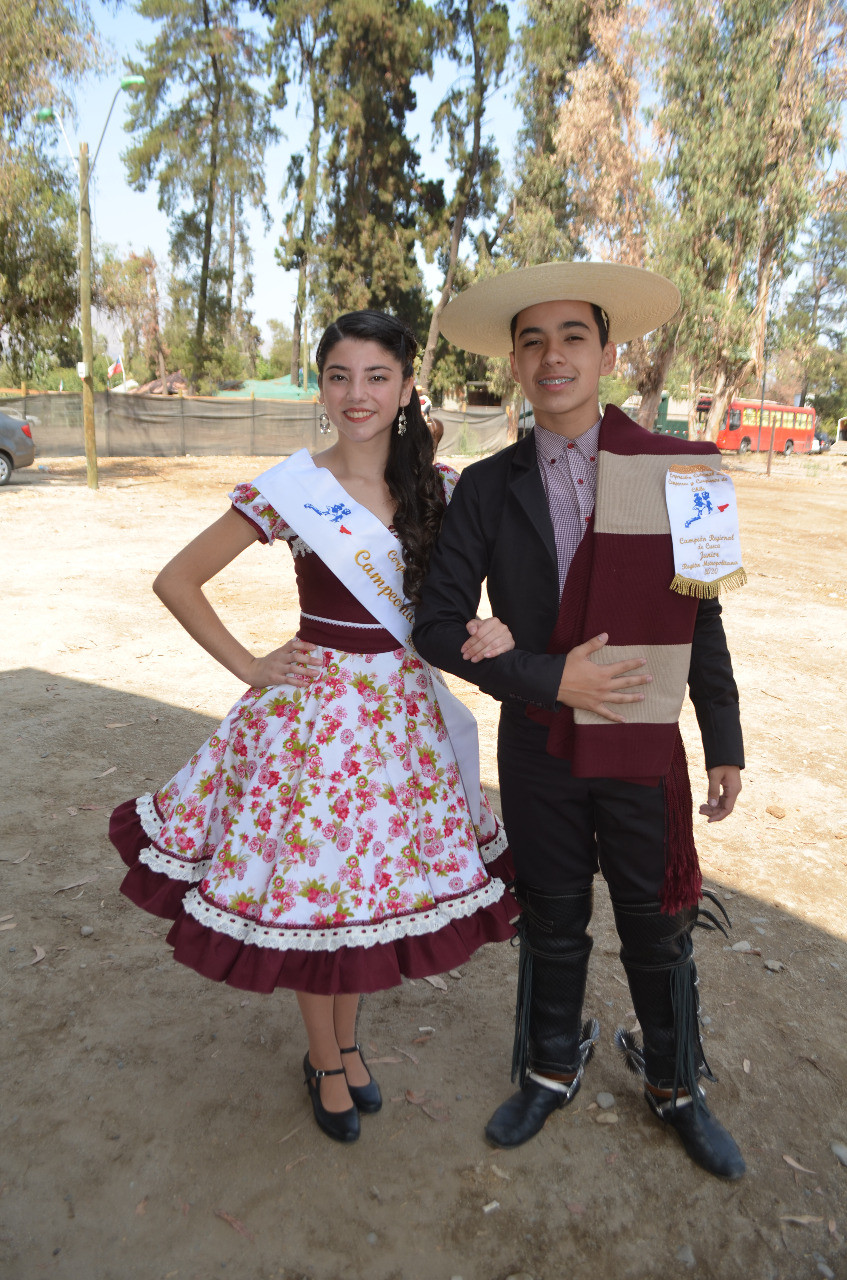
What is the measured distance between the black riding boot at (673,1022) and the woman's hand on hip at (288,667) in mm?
896

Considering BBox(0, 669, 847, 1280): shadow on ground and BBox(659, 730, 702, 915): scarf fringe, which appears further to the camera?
BBox(659, 730, 702, 915): scarf fringe

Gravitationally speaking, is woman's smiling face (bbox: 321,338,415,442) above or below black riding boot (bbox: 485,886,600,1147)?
above

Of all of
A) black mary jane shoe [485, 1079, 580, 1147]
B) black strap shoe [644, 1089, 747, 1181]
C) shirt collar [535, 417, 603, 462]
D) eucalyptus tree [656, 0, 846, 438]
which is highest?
eucalyptus tree [656, 0, 846, 438]

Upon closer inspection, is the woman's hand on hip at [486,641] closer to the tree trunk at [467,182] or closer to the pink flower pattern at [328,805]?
the pink flower pattern at [328,805]

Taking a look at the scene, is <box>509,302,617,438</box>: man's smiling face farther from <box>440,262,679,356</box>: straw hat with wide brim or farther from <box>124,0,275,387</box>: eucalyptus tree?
<box>124,0,275,387</box>: eucalyptus tree

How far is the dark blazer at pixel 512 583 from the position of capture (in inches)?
78.9

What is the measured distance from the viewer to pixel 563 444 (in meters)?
2.12

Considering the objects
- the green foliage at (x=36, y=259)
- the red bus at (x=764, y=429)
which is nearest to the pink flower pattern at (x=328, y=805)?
the green foliage at (x=36, y=259)

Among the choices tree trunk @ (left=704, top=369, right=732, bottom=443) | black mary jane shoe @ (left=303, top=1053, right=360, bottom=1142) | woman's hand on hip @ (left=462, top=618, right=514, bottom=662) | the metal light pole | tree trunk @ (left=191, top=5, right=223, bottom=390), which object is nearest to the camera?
woman's hand on hip @ (left=462, top=618, right=514, bottom=662)

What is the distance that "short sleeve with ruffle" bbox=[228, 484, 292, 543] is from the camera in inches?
86.4

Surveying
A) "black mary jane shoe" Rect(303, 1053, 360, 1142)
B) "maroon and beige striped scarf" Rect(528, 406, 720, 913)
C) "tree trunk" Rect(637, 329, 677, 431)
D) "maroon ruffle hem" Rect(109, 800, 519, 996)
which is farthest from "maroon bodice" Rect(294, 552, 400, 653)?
"tree trunk" Rect(637, 329, 677, 431)

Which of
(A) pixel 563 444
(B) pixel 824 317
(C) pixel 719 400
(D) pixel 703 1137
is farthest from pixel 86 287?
(B) pixel 824 317

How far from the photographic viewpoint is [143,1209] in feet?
6.55

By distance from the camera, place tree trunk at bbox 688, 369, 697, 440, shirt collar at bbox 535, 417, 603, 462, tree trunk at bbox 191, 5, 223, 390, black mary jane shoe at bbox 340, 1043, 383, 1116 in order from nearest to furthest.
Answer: shirt collar at bbox 535, 417, 603, 462
black mary jane shoe at bbox 340, 1043, 383, 1116
tree trunk at bbox 688, 369, 697, 440
tree trunk at bbox 191, 5, 223, 390
